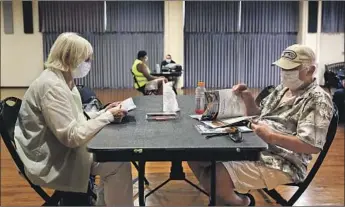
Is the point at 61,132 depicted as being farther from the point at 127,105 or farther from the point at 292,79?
the point at 292,79

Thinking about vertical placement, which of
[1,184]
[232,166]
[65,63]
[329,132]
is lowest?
[1,184]

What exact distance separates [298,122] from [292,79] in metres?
0.24

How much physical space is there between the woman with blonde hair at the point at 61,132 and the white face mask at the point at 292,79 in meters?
0.85

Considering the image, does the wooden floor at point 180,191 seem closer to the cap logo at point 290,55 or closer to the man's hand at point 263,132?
the man's hand at point 263,132

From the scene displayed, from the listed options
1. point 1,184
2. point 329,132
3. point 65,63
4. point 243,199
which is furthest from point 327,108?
point 1,184

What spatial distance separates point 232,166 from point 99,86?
8.65 m

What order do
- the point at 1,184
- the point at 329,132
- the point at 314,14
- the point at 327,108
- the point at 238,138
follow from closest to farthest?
the point at 238,138, the point at 327,108, the point at 329,132, the point at 1,184, the point at 314,14

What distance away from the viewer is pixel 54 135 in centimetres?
180

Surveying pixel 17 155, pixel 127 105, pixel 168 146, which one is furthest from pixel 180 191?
pixel 168 146

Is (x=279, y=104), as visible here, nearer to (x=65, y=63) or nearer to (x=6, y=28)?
(x=65, y=63)

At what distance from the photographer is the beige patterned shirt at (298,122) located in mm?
1813

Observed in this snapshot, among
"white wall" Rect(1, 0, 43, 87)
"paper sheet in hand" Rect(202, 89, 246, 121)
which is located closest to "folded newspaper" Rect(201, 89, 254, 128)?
"paper sheet in hand" Rect(202, 89, 246, 121)

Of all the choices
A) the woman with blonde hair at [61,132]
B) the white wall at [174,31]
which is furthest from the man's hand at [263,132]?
the white wall at [174,31]

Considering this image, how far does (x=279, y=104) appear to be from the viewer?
2.10 metres
